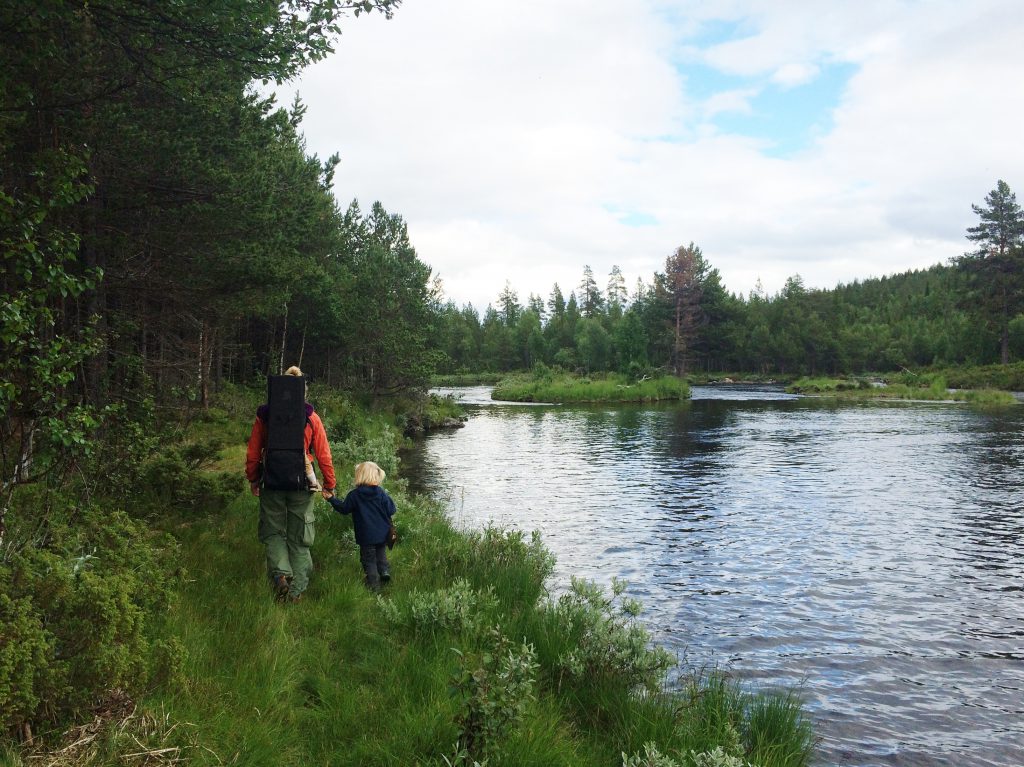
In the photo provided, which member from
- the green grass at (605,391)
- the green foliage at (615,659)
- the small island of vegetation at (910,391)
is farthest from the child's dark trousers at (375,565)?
the small island of vegetation at (910,391)

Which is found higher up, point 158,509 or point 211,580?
point 158,509

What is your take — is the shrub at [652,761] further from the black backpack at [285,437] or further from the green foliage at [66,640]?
the black backpack at [285,437]

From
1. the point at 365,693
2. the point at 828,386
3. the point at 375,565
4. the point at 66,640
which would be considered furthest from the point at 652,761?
the point at 828,386

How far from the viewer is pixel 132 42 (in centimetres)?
720

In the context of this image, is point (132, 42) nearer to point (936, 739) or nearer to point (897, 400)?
point (936, 739)

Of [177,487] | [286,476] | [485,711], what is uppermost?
[286,476]

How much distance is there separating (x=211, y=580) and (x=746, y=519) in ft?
42.9

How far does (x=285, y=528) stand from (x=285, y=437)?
41.4 inches

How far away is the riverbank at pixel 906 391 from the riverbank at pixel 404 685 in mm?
51843

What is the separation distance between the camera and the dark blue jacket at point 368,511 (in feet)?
26.6

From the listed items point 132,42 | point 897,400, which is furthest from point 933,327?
point 132,42

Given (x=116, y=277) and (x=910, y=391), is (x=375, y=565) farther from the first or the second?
(x=910, y=391)

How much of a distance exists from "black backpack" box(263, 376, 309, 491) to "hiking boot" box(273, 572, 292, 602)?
0.97m

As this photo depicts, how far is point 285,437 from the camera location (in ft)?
23.3
